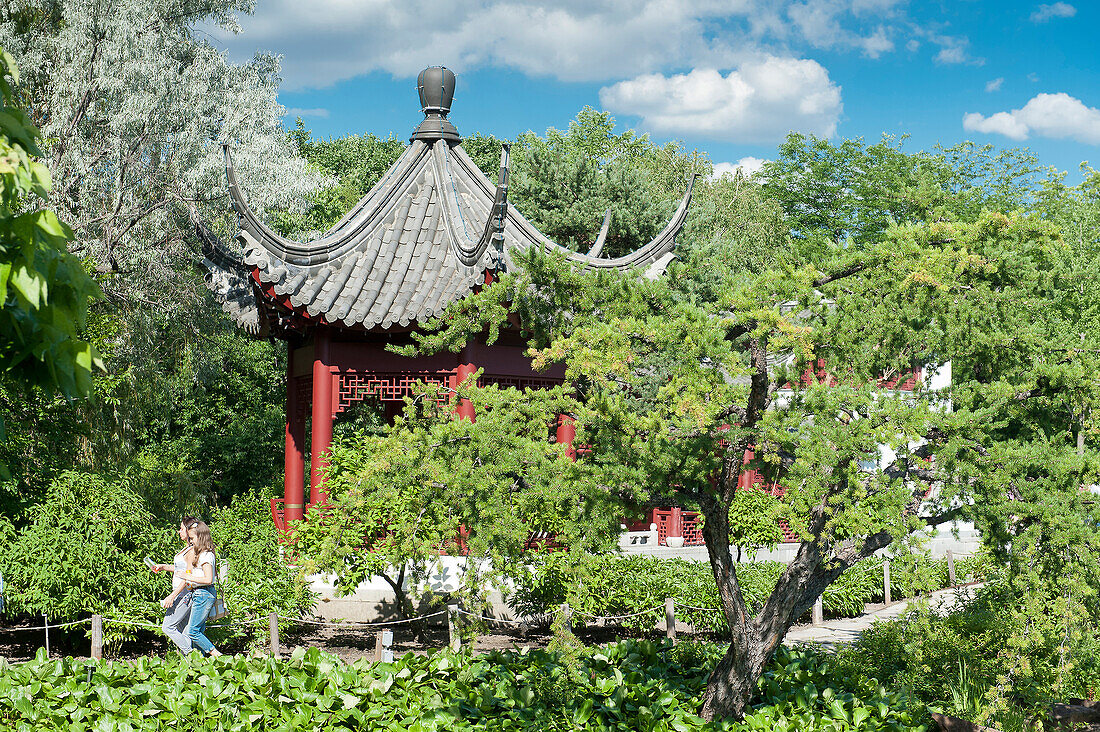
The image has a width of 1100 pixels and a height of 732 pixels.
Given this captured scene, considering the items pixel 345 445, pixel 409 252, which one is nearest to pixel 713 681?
pixel 345 445

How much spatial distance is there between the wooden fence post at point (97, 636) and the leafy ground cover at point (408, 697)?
685 mm

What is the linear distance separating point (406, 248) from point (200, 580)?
17.3ft

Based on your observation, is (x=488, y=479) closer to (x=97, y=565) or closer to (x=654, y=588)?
(x=97, y=565)

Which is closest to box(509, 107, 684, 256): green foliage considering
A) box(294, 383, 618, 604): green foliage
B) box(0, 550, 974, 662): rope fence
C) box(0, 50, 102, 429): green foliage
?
box(0, 550, 974, 662): rope fence

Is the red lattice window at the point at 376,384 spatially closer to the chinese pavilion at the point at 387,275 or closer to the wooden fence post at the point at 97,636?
the chinese pavilion at the point at 387,275

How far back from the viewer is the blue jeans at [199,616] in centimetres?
877

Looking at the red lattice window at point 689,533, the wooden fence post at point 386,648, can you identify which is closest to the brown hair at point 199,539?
the wooden fence post at point 386,648

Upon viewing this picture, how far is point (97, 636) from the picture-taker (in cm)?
866

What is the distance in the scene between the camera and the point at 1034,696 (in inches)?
306

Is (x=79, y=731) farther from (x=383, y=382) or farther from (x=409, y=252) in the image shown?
(x=409, y=252)

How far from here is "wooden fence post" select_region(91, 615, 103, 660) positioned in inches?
337

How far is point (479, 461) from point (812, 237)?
26834mm

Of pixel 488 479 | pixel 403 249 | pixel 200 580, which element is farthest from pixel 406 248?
pixel 488 479

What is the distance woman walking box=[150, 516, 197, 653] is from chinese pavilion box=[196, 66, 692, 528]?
2285 mm
